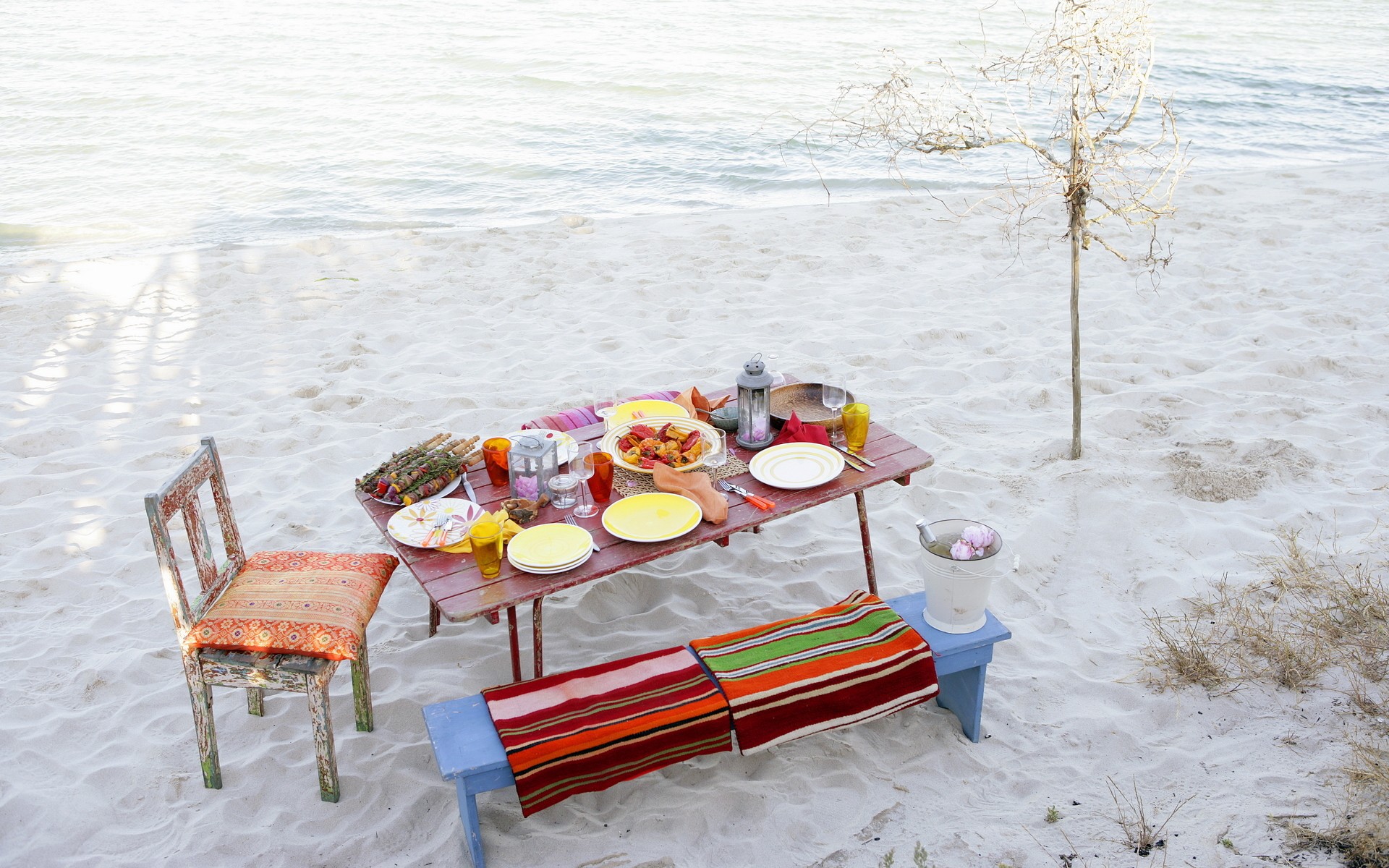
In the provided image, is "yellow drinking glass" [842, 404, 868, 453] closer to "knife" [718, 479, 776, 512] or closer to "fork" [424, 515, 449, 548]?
"knife" [718, 479, 776, 512]

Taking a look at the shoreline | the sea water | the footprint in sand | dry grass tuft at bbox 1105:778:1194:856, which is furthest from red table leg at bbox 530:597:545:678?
the shoreline

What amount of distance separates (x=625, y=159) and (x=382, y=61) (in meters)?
7.51

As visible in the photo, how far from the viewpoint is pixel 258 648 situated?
2.56m

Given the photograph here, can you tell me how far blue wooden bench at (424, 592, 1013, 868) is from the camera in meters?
2.37

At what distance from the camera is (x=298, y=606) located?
8.76 ft

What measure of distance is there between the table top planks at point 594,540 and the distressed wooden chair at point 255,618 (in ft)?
0.76

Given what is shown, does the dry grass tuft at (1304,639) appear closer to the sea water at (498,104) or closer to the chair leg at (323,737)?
A: the chair leg at (323,737)

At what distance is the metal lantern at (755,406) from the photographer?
3.12 meters

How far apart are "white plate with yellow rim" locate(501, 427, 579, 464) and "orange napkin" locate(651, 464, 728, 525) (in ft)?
1.00

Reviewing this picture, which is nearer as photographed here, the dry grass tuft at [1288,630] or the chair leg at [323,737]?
the chair leg at [323,737]

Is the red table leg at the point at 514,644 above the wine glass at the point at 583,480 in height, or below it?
below

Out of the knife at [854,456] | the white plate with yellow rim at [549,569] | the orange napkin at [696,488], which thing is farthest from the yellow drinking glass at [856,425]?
the white plate with yellow rim at [549,569]

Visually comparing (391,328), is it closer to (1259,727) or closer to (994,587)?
(994,587)

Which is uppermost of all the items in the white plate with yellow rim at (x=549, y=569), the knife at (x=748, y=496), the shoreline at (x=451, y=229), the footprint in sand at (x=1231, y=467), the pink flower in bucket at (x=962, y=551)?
the shoreline at (x=451, y=229)
